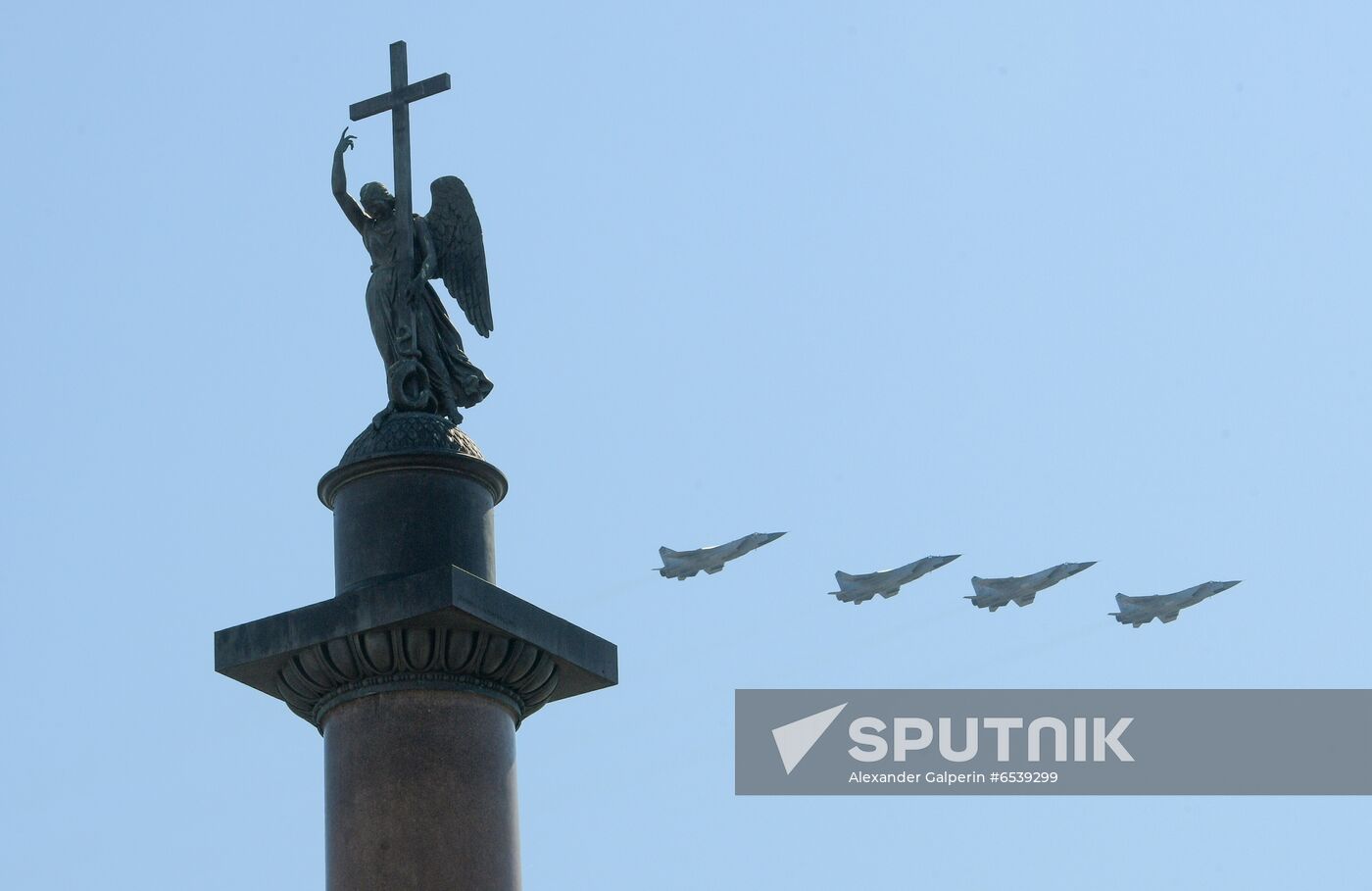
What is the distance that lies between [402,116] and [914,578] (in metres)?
50.8

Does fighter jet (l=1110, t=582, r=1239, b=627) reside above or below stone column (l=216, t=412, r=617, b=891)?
above

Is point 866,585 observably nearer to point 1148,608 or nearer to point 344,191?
point 1148,608

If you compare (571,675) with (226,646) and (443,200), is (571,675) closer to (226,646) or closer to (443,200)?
Answer: (226,646)

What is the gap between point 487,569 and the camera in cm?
2141

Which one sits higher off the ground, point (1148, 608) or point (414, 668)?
point (1148, 608)

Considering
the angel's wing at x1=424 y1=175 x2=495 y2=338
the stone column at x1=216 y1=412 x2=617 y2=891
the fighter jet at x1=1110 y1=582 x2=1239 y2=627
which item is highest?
the fighter jet at x1=1110 y1=582 x2=1239 y2=627

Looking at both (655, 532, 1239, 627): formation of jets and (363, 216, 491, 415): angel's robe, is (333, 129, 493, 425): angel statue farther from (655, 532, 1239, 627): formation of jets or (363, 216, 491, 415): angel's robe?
(655, 532, 1239, 627): formation of jets

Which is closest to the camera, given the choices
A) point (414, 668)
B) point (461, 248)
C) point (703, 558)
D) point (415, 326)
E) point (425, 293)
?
point (414, 668)

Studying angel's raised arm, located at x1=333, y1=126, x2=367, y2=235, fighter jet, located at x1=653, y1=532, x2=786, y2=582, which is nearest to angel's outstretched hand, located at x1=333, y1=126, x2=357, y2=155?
angel's raised arm, located at x1=333, y1=126, x2=367, y2=235

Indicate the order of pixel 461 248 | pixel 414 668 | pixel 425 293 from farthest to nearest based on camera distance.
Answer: pixel 461 248
pixel 425 293
pixel 414 668

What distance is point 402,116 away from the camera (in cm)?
2303

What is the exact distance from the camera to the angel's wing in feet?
76.6

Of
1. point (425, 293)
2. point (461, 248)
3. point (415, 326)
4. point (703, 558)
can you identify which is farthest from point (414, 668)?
point (703, 558)

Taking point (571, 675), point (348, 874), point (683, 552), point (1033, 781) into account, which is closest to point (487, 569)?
point (571, 675)
